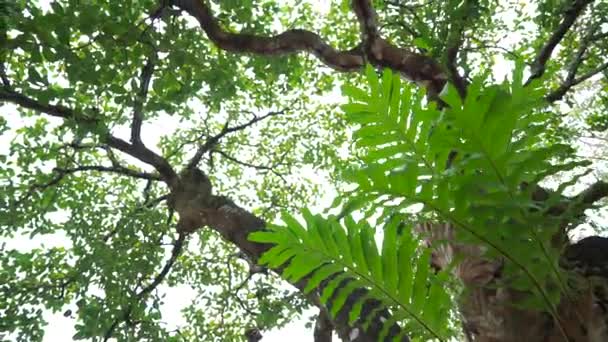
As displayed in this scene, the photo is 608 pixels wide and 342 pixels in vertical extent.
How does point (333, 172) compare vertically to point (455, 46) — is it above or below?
above

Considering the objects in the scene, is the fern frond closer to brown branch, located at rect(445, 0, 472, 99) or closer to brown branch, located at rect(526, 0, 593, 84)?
brown branch, located at rect(445, 0, 472, 99)

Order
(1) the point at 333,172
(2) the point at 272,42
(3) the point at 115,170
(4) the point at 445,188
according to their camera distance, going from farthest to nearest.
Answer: (1) the point at 333,172
(3) the point at 115,170
(2) the point at 272,42
(4) the point at 445,188

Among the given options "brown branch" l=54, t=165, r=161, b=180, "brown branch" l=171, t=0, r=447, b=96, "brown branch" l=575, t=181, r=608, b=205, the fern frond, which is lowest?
the fern frond

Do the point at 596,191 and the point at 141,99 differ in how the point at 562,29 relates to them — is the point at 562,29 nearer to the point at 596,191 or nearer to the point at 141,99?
the point at 596,191

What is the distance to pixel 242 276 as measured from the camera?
6.67 m

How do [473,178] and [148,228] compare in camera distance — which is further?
[148,228]

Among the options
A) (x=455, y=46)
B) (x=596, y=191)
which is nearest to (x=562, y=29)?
(x=455, y=46)

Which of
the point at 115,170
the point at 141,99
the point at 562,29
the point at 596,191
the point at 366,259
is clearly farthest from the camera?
the point at 115,170

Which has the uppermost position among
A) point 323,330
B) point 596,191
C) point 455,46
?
point 455,46

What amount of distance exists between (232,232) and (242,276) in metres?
2.95

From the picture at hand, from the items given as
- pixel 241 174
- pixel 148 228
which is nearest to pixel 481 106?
pixel 148 228

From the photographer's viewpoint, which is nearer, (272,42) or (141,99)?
(141,99)

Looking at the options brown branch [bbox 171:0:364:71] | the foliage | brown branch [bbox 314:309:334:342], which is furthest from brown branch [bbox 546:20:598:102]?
the foliage

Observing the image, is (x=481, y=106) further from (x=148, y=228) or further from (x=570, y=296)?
(x=148, y=228)
